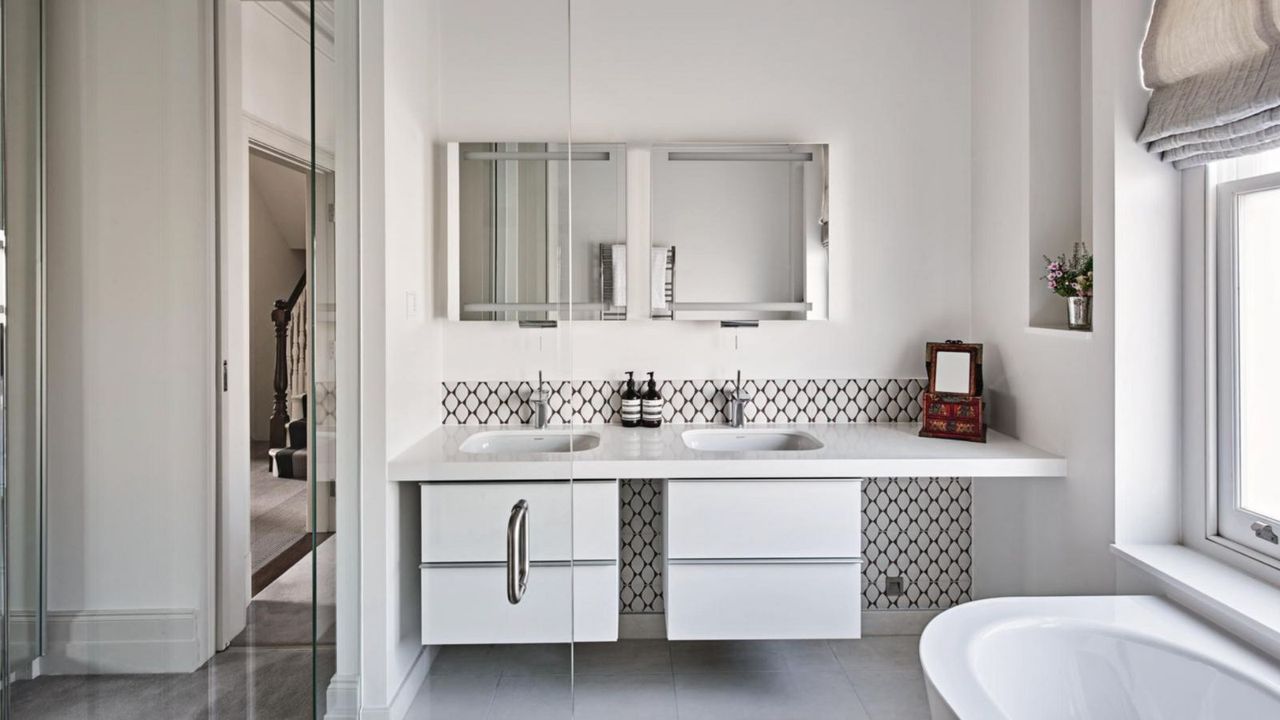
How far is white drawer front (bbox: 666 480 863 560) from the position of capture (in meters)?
2.23

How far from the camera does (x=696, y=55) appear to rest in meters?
2.76

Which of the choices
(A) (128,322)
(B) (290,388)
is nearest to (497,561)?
(B) (290,388)

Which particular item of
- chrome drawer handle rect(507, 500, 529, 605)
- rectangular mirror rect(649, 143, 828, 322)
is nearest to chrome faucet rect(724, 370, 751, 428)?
rectangular mirror rect(649, 143, 828, 322)

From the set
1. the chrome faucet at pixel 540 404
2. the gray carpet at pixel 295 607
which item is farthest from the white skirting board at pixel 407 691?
the chrome faucet at pixel 540 404

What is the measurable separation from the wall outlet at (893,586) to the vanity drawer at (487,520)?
6.54 ft

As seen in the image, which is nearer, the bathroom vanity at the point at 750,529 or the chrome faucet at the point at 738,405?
the bathroom vanity at the point at 750,529

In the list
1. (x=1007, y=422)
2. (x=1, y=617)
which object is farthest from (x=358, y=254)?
(x=1007, y=422)

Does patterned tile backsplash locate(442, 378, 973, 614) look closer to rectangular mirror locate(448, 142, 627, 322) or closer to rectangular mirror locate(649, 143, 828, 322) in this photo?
rectangular mirror locate(649, 143, 828, 322)

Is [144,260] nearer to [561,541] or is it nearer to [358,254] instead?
[358,254]

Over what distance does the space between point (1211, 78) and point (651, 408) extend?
1.85 metres

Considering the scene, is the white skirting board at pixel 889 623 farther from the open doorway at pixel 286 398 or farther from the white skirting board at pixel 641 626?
the open doorway at pixel 286 398

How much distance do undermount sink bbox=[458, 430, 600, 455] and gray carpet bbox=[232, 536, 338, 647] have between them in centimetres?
31

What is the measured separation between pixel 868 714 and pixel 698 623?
0.62 metres

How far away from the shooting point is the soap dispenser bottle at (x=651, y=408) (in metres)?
2.71
